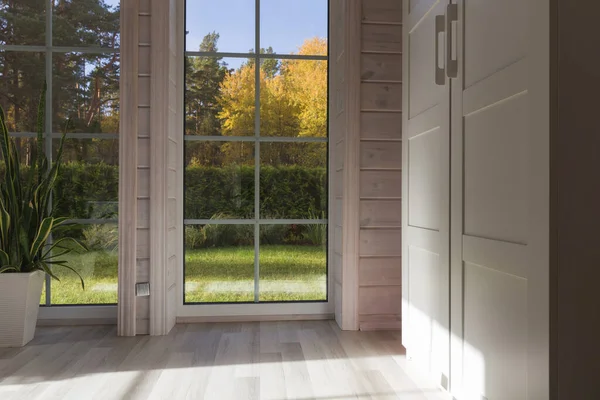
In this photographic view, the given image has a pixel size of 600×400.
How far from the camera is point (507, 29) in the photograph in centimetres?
132

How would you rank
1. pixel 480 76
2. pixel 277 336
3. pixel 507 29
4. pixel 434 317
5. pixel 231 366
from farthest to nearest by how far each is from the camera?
1. pixel 277 336
2. pixel 231 366
3. pixel 434 317
4. pixel 480 76
5. pixel 507 29

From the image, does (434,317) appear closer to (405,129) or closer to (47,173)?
(405,129)

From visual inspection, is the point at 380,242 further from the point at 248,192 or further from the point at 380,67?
the point at 380,67

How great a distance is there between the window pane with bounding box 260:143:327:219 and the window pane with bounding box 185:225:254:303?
0.73 feet

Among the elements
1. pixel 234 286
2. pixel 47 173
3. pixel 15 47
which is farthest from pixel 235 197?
pixel 15 47

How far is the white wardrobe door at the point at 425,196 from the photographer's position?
1750 mm

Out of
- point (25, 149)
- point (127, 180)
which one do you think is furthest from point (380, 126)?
point (25, 149)

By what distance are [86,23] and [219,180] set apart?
3.91 feet

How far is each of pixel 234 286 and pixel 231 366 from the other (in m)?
0.89

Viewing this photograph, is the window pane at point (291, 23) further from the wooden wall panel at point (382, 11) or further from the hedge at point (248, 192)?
the hedge at point (248, 192)

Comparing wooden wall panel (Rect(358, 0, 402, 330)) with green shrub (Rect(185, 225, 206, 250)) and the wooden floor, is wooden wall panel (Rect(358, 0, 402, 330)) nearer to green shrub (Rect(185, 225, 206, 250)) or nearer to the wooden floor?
the wooden floor

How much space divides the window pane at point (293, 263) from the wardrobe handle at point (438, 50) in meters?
1.52

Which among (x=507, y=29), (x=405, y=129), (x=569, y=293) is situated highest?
(x=507, y=29)

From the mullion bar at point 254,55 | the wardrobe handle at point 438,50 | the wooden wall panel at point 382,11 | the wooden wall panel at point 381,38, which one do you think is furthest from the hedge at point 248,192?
the wardrobe handle at point 438,50
